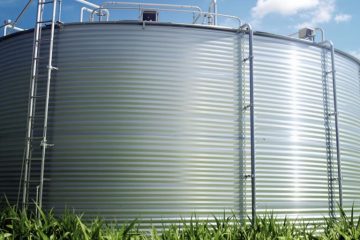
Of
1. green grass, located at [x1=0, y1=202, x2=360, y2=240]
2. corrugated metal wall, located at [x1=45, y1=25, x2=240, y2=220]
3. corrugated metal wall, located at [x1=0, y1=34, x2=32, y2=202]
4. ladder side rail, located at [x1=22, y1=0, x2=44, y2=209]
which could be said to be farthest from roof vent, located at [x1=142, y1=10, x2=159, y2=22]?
green grass, located at [x1=0, y1=202, x2=360, y2=240]

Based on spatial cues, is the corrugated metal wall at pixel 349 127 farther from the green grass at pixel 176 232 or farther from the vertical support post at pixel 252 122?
the green grass at pixel 176 232

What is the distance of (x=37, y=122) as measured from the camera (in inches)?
432

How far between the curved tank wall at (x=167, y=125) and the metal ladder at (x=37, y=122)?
29 cm

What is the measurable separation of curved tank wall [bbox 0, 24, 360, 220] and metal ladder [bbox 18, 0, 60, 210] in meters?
0.29

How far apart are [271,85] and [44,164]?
669cm

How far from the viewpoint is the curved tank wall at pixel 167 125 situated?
10.4 m

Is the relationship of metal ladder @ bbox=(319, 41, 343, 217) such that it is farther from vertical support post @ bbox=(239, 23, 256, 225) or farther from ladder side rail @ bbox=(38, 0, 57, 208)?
ladder side rail @ bbox=(38, 0, 57, 208)

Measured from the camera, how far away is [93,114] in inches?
420

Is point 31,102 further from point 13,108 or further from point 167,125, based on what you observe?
point 167,125

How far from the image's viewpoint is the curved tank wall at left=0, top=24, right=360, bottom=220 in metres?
10.4

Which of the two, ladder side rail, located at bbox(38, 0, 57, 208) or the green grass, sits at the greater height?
ladder side rail, located at bbox(38, 0, 57, 208)

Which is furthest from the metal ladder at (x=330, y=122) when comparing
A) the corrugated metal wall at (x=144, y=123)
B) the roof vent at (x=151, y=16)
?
the roof vent at (x=151, y=16)

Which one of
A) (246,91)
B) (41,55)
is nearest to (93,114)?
(41,55)

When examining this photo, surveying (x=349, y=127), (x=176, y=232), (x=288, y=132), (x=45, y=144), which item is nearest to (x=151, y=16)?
(x=45, y=144)
